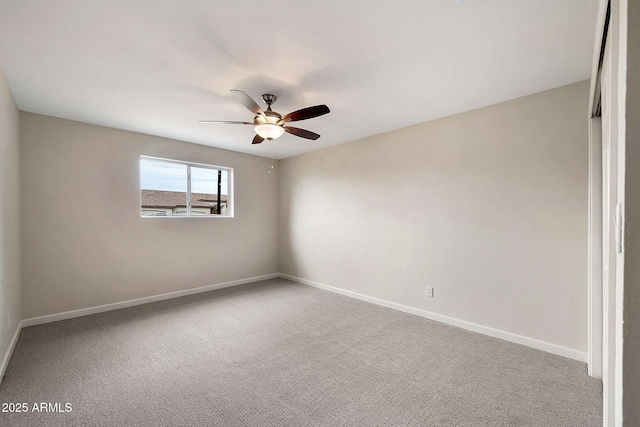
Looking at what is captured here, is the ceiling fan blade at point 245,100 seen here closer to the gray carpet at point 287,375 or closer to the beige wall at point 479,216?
the beige wall at point 479,216

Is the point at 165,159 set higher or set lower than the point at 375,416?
higher

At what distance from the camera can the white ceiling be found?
1.63m

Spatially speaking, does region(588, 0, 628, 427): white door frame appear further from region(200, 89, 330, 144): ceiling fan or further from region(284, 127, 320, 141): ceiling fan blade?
region(284, 127, 320, 141): ceiling fan blade

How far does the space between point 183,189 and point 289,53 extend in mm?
3262

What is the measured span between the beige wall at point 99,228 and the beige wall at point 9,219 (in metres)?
0.22

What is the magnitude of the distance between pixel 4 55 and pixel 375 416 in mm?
3672

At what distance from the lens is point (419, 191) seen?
3.53m

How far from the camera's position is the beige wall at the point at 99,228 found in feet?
10.5

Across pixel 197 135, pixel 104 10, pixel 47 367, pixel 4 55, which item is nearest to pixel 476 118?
pixel 104 10

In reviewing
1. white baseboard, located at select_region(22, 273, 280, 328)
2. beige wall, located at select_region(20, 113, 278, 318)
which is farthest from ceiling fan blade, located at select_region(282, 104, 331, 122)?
white baseboard, located at select_region(22, 273, 280, 328)

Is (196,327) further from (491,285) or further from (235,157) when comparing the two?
(491,285)

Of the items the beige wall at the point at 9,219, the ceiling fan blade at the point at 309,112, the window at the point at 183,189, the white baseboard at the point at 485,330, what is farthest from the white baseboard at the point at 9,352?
the white baseboard at the point at 485,330

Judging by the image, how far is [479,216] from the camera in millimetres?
3027

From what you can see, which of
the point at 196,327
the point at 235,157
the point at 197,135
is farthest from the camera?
the point at 235,157
